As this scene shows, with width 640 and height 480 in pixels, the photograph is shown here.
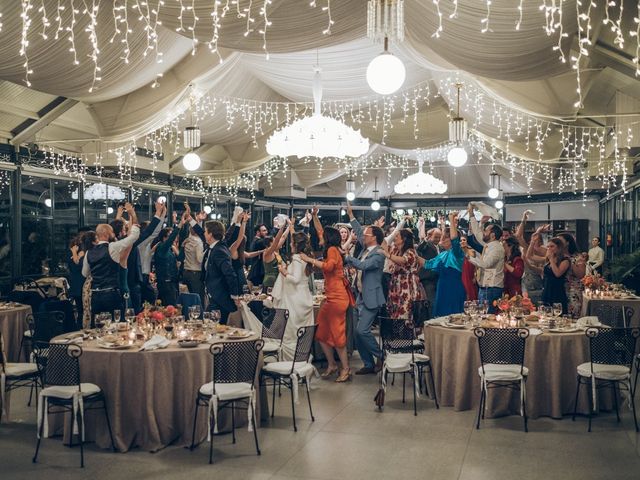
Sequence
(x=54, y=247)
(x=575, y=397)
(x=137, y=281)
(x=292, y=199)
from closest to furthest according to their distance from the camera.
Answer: (x=575, y=397) < (x=137, y=281) < (x=54, y=247) < (x=292, y=199)

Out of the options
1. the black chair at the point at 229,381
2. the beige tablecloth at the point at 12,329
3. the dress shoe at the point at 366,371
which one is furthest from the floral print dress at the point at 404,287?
the beige tablecloth at the point at 12,329

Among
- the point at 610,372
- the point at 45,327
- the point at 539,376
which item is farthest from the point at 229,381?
the point at 610,372

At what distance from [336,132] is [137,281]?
329cm

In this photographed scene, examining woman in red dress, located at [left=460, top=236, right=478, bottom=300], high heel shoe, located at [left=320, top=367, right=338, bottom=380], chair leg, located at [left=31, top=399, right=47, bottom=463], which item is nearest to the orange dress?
high heel shoe, located at [left=320, top=367, right=338, bottom=380]

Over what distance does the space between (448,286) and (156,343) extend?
4.00 metres

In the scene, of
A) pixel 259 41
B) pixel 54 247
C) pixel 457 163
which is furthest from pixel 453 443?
pixel 54 247

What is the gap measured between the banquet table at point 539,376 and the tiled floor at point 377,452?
12 centimetres

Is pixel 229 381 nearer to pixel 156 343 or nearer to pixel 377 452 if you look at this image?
pixel 156 343

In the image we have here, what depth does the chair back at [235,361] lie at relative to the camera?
4.68 m

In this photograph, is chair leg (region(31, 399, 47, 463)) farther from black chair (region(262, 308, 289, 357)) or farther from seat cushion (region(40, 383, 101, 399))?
black chair (region(262, 308, 289, 357))

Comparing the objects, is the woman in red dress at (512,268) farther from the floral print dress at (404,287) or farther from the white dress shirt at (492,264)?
the floral print dress at (404,287)

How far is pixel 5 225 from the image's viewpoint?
1068 centimetres

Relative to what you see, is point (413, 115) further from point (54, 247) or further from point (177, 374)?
point (177, 374)

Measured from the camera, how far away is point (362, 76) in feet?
34.8
